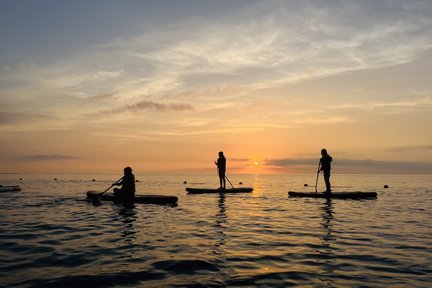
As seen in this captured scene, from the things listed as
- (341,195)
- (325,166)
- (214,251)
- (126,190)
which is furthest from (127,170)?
(341,195)

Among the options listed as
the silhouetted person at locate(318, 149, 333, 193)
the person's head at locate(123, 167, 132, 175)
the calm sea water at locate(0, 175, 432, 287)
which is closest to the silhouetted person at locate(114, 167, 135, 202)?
the person's head at locate(123, 167, 132, 175)

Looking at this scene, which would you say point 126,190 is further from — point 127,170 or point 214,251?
point 214,251

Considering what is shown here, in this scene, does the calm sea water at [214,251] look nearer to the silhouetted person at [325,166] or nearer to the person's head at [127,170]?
the person's head at [127,170]

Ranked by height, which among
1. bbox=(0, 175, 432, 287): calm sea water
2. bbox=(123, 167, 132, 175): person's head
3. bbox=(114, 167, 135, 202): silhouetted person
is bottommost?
bbox=(0, 175, 432, 287): calm sea water

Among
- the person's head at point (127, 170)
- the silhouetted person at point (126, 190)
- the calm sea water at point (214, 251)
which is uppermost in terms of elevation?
the person's head at point (127, 170)

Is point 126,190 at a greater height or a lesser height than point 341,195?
greater

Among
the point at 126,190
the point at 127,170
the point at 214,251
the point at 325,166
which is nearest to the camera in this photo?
the point at 214,251

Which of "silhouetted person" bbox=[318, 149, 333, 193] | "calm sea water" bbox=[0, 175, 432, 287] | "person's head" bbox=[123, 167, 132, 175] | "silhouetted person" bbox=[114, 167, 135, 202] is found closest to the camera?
"calm sea water" bbox=[0, 175, 432, 287]

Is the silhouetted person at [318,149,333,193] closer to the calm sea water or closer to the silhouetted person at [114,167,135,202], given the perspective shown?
the calm sea water

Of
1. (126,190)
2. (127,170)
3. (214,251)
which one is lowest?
(214,251)

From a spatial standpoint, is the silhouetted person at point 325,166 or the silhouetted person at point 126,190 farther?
the silhouetted person at point 325,166

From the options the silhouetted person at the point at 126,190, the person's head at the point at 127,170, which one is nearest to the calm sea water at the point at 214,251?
the person's head at the point at 127,170

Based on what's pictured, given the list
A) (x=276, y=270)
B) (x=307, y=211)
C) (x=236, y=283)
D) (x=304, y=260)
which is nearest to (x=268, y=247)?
(x=304, y=260)

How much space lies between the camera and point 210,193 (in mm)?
36750
